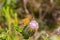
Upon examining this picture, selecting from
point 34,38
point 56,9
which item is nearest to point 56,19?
point 56,9

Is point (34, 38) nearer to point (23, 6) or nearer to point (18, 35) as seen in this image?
point (18, 35)

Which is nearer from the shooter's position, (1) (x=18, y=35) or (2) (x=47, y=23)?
(1) (x=18, y=35)

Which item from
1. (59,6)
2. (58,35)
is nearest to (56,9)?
(59,6)

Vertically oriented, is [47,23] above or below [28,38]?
above

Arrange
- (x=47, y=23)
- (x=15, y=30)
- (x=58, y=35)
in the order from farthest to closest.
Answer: (x=47, y=23), (x=58, y=35), (x=15, y=30)

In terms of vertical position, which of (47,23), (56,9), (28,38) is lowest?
(28,38)

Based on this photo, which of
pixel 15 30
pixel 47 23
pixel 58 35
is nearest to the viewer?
pixel 15 30

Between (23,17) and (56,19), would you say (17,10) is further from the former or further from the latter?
(56,19)

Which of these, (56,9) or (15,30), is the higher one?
(56,9)

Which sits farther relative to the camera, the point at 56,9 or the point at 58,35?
the point at 56,9
